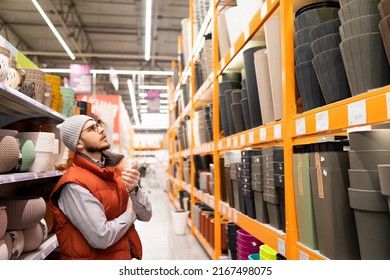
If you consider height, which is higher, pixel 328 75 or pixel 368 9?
pixel 368 9

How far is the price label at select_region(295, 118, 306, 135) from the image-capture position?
4.73 feet

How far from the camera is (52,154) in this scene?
7.39 feet

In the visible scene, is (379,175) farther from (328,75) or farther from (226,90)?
(226,90)

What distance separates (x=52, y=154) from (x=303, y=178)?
160 centimetres

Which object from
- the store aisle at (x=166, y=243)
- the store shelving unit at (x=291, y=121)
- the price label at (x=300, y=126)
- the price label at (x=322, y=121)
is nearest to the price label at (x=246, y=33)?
the store shelving unit at (x=291, y=121)

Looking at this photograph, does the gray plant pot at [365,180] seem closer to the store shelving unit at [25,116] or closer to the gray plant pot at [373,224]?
the gray plant pot at [373,224]

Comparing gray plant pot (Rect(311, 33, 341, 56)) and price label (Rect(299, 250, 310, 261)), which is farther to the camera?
price label (Rect(299, 250, 310, 261))

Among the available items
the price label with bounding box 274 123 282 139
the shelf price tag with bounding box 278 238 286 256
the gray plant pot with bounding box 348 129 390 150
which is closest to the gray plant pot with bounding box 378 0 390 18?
the gray plant pot with bounding box 348 129 390 150

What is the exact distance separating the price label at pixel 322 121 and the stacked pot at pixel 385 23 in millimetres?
314

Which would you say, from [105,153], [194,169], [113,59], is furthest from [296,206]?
[113,59]

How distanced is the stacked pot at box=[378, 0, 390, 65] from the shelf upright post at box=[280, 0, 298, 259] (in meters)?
0.60

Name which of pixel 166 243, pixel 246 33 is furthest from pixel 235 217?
pixel 166 243

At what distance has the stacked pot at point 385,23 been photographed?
965 millimetres

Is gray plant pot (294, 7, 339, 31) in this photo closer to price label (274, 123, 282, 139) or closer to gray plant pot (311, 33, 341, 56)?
gray plant pot (311, 33, 341, 56)
